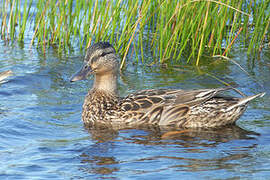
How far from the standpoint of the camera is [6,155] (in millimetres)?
5859

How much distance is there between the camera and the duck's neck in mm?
7641

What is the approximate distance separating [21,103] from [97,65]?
4.82ft

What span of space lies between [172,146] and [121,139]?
0.69 m

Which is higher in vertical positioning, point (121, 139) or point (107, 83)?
point (107, 83)

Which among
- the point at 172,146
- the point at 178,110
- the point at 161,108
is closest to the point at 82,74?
the point at 161,108

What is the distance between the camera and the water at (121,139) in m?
5.38

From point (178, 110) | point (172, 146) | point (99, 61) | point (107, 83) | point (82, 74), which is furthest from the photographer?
point (107, 83)

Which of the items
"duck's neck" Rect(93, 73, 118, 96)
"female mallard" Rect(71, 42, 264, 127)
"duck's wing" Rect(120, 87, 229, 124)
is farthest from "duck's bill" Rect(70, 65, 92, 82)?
"duck's wing" Rect(120, 87, 229, 124)

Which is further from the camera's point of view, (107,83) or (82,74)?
(107,83)

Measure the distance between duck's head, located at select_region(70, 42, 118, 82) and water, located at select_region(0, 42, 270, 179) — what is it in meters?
0.74

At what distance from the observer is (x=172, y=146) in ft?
20.4

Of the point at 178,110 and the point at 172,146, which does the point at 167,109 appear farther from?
the point at 172,146

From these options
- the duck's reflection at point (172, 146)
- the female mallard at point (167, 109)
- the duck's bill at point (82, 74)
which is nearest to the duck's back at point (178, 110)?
the female mallard at point (167, 109)

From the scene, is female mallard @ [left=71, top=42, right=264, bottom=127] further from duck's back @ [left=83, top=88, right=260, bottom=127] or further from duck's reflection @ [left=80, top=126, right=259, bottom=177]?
duck's reflection @ [left=80, top=126, right=259, bottom=177]
